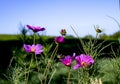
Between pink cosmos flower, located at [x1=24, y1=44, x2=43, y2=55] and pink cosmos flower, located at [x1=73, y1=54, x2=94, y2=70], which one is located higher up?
pink cosmos flower, located at [x1=24, y1=44, x2=43, y2=55]

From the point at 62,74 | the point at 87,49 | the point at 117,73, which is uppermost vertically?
the point at 87,49

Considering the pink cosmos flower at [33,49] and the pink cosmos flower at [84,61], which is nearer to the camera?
the pink cosmos flower at [84,61]

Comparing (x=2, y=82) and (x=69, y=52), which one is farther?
(x=69, y=52)

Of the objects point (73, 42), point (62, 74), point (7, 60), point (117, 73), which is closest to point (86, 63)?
point (117, 73)

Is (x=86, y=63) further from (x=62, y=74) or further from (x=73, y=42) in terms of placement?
(x=73, y=42)

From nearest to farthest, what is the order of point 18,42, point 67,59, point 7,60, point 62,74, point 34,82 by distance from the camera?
1. point 67,59
2. point 34,82
3. point 62,74
4. point 7,60
5. point 18,42

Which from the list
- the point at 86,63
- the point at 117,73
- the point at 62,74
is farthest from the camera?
the point at 62,74

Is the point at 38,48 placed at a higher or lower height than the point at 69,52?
higher

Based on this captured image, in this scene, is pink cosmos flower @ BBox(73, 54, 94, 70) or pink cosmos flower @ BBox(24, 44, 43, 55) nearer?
pink cosmos flower @ BBox(73, 54, 94, 70)

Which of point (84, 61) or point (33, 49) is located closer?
point (84, 61)

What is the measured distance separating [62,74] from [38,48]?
16.4 feet

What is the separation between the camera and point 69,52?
16.4 meters

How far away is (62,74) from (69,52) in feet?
27.4

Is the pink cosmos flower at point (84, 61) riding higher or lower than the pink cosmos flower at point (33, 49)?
lower
